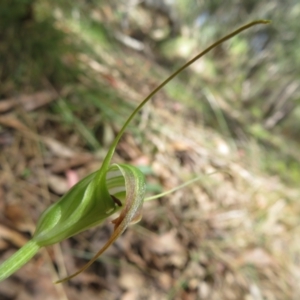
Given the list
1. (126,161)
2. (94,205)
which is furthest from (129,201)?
(126,161)


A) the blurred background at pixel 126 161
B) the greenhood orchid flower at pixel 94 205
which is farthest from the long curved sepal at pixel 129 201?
the blurred background at pixel 126 161

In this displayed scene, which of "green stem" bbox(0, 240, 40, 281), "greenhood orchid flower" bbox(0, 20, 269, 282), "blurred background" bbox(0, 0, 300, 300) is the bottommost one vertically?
"blurred background" bbox(0, 0, 300, 300)

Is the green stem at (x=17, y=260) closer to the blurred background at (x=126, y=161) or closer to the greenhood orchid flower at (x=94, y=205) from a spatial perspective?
the greenhood orchid flower at (x=94, y=205)

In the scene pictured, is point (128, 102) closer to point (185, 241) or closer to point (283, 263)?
point (185, 241)

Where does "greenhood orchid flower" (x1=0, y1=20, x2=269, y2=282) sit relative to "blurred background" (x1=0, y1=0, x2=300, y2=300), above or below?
above

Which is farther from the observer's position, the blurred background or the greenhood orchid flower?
the blurred background

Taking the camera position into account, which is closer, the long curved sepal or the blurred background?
the long curved sepal

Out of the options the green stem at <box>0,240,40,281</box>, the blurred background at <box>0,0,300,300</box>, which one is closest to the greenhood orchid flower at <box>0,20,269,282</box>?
the green stem at <box>0,240,40,281</box>

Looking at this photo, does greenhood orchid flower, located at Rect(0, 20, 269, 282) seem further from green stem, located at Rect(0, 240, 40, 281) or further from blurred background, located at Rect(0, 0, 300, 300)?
blurred background, located at Rect(0, 0, 300, 300)
